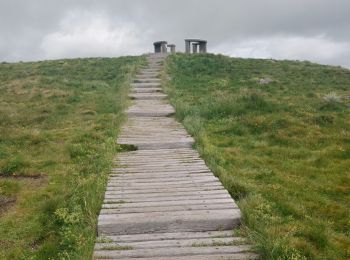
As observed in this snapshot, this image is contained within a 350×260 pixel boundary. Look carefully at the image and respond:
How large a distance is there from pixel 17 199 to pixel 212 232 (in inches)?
151

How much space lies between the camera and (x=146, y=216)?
19.4ft

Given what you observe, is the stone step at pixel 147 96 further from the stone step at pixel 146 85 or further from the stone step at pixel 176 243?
the stone step at pixel 176 243

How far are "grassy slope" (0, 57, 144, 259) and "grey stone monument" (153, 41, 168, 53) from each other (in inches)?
600

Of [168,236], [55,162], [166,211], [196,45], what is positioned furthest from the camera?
[196,45]

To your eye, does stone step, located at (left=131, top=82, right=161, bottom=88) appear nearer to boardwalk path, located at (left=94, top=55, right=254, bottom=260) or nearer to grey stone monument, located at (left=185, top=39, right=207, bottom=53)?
boardwalk path, located at (left=94, top=55, right=254, bottom=260)

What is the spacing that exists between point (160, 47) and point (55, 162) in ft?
92.5

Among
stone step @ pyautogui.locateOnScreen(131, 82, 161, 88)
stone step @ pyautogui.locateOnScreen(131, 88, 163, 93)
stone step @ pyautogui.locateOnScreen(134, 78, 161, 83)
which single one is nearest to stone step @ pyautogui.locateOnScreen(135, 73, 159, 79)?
stone step @ pyautogui.locateOnScreen(134, 78, 161, 83)

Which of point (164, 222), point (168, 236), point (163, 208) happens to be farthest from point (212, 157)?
point (168, 236)

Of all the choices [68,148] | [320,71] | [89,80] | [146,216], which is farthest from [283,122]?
[320,71]

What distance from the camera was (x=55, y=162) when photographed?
9727 mm

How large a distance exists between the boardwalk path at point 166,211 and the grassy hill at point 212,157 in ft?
Answer: 0.72

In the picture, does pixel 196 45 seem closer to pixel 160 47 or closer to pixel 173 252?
pixel 160 47

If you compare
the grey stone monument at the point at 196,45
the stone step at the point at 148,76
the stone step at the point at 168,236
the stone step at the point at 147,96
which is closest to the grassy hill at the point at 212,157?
the stone step at the point at 168,236

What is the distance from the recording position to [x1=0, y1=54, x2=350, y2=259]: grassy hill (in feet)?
19.6
